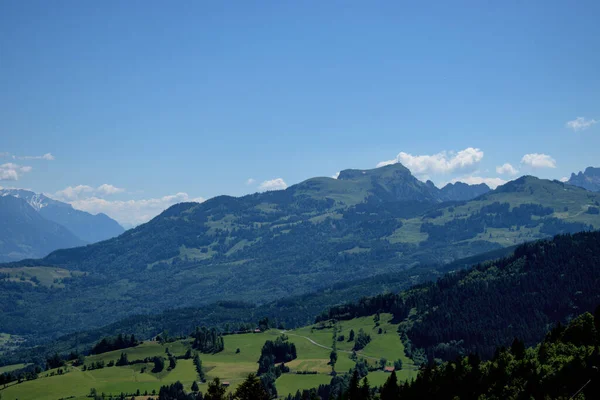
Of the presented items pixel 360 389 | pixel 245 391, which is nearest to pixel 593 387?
pixel 360 389

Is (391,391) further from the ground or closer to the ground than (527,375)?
closer to the ground

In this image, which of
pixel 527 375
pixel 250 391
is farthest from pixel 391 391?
pixel 250 391

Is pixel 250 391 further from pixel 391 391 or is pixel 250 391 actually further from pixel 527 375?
pixel 527 375

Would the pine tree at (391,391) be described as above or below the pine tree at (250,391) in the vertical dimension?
below

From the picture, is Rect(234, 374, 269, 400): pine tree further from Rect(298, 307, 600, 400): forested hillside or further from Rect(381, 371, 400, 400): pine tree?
Rect(381, 371, 400, 400): pine tree

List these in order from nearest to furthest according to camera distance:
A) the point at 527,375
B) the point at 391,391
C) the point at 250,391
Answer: the point at 250,391, the point at 527,375, the point at 391,391

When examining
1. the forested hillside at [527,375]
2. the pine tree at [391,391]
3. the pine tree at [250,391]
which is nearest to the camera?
the pine tree at [250,391]

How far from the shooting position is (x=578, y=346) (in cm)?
11650

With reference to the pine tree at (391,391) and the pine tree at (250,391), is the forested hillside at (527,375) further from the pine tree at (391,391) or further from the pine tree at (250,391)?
the pine tree at (250,391)

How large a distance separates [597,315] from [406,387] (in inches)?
1659

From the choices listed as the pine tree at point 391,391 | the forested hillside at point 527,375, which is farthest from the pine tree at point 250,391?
the pine tree at point 391,391

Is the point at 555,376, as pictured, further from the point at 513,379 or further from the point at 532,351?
the point at 532,351

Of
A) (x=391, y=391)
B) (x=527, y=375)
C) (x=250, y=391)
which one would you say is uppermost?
(x=250, y=391)

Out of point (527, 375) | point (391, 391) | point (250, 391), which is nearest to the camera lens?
point (250, 391)
